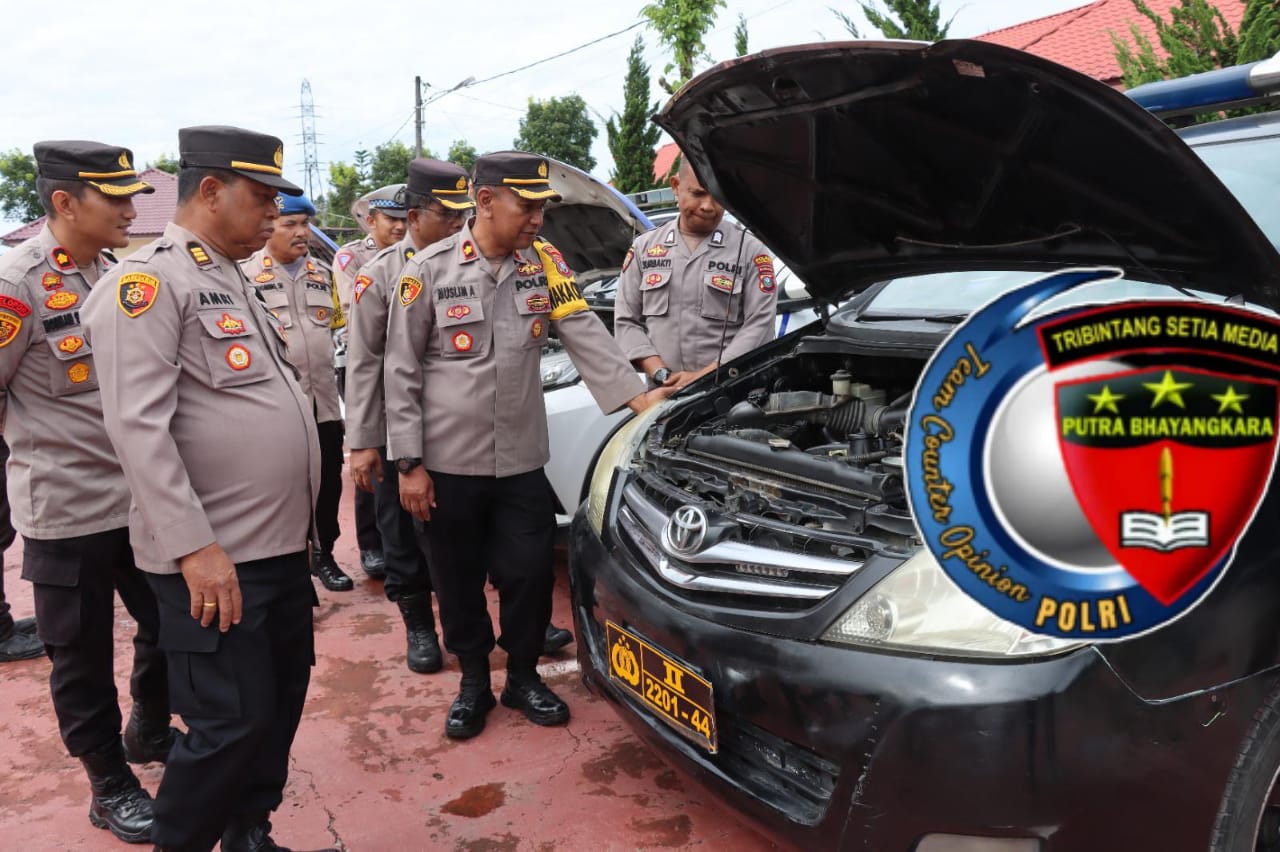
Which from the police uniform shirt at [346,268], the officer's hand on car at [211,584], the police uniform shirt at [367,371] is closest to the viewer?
the officer's hand on car at [211,584]

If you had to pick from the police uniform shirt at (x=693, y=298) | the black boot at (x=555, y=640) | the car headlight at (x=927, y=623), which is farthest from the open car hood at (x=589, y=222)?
the car headlight at (x=927, y=623)

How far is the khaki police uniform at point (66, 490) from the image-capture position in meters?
2.49

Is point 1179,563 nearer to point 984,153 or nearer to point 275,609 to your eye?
point 984,153

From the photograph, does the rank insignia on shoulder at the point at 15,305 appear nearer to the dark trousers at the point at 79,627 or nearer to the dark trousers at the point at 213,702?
the dark trousers at the point at 79,627

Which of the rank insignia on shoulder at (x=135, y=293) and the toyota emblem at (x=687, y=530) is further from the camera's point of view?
the toyota emblem at (x=687, y=530)

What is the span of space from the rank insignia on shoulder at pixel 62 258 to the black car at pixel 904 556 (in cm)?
159

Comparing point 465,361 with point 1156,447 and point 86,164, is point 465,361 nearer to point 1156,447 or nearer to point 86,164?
point 86,164

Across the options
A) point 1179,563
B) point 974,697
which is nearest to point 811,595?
point 974,697

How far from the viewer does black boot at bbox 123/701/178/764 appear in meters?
2.79

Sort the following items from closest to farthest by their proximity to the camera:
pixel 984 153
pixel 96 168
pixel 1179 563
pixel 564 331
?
pixel 1179 563 → pixel 984 153 → pixel 96 168 → pixel 564 331

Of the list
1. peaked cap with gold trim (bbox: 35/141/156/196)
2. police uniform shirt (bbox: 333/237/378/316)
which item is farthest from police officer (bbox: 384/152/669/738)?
police uniform shirt (bbox: 333/237/378/316)

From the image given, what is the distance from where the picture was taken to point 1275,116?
2.49 metres

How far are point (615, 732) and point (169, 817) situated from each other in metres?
1.33

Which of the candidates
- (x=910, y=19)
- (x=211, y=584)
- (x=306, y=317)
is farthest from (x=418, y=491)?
(x=910, y=19)
